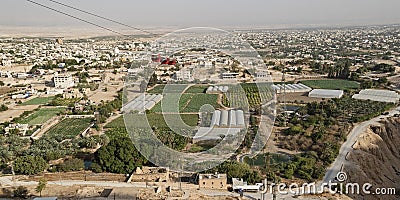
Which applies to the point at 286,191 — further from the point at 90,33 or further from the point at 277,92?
the point at 90,33

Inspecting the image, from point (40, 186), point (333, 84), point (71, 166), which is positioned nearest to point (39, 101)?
point (71, 166)

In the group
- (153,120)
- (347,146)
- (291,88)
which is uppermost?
(291,88)

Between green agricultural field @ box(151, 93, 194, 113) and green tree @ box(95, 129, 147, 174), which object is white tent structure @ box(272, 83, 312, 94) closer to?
green agricultural field @ box(151, 93, 194, 113)

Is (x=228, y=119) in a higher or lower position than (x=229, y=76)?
lower

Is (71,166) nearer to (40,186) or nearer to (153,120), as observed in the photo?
(40,186)

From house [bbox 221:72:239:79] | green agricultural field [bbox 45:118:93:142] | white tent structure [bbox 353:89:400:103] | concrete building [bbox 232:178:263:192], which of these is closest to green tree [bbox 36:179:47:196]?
concrete building [bbox 232:178:263:192]
